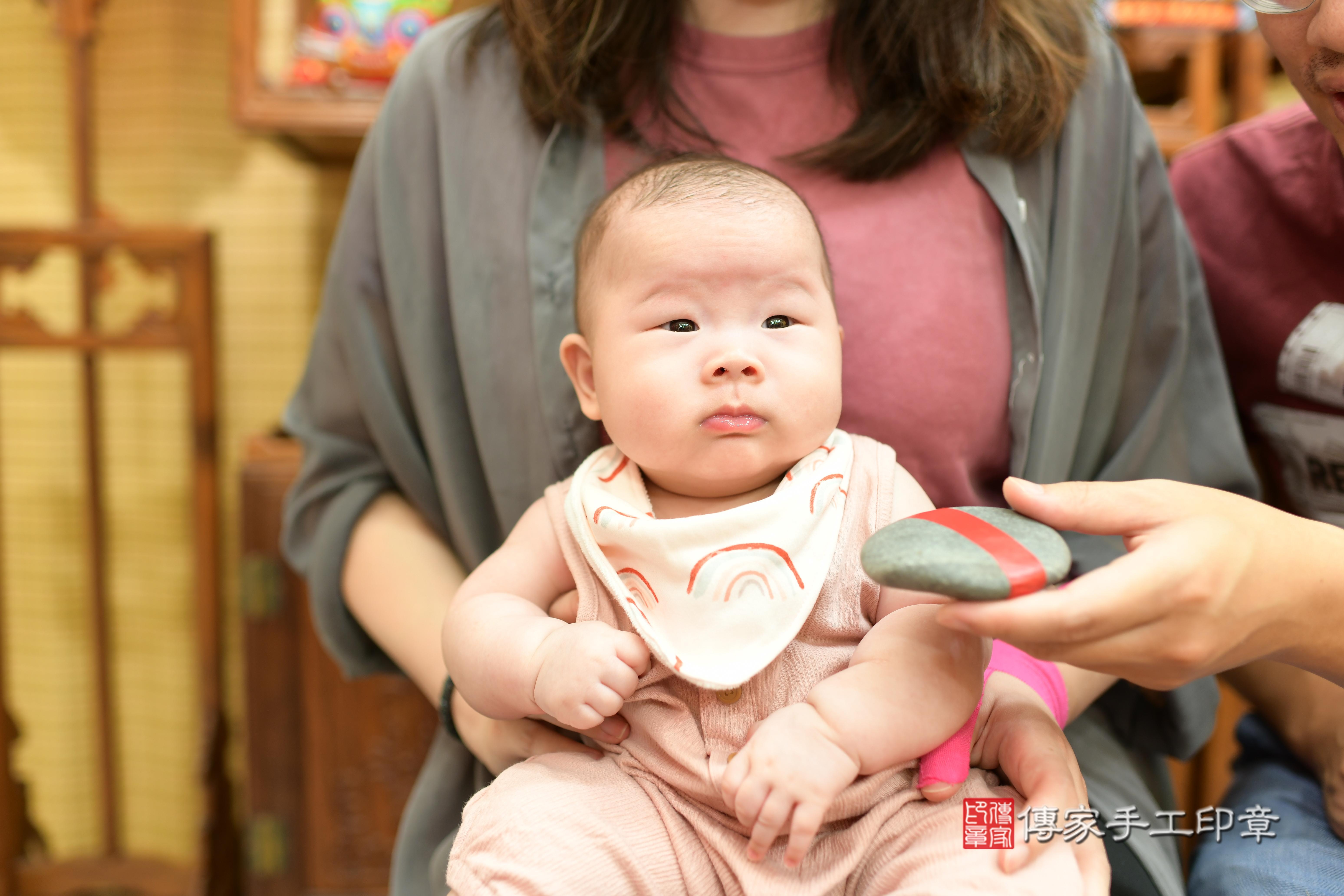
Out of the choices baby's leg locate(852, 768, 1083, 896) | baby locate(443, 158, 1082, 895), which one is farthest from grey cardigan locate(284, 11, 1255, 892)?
baby's leg locate(852, 768, 1083, 896)

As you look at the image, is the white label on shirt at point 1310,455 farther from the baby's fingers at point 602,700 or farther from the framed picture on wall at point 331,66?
the framed picture on wall at point 331,66

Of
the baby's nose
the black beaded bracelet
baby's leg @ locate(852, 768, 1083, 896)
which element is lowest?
the black beaded bracelet

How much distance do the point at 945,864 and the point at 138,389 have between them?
1878 millimetres

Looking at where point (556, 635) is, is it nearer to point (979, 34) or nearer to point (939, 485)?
point (939, 485)

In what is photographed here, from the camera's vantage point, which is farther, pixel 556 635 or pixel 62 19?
pixel 62 19

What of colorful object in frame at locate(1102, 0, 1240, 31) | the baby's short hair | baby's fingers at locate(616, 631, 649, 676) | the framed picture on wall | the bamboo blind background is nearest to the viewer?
baby's fingers at locate(616, 631, 649, 676)

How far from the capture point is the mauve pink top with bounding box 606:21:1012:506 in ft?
3.13

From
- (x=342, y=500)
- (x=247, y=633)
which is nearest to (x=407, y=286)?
(x=342, y=500)

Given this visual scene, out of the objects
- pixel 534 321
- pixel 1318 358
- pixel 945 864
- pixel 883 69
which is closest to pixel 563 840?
pixel 945 864

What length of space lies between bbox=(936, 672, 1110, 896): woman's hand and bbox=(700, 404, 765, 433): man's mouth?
30 centimetres

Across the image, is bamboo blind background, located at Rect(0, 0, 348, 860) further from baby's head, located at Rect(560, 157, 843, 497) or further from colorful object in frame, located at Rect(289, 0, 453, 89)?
baby's head, located at Rect(560, 157, 843, 497)

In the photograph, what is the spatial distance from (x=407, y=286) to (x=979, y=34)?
26.4 inches

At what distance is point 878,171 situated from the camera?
39.8 inches

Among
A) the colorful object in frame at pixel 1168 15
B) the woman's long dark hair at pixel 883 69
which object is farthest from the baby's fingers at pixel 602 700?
the colorful object in frame at pixel 1168 15
